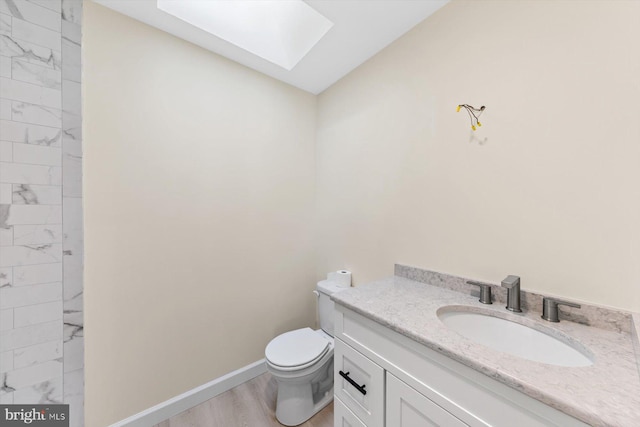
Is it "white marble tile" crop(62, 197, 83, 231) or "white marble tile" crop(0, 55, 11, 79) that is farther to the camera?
"white marble tile" crop(62, 197, 83, 231)

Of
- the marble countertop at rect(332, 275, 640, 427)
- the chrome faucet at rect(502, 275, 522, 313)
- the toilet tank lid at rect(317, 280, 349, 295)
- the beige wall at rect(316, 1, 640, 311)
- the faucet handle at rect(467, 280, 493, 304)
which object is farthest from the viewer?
the toilet tank lid at rect(317, 280, 349, 295)

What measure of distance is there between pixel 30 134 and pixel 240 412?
1932 millimetres

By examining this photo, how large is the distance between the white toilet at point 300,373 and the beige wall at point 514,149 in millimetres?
629

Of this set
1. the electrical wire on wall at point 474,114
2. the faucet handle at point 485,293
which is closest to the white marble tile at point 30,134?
the electrical wire on wall at point 474,114

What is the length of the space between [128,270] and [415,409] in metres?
1.57

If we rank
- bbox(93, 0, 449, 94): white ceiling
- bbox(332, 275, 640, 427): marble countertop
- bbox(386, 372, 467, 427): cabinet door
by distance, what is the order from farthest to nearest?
1. bbox(93, 0, 449, 94): white ceiling
2. bbox(386, 372, 467, 427): cabinet door
3. bbox(332, 275, 640, 427): marble countertop

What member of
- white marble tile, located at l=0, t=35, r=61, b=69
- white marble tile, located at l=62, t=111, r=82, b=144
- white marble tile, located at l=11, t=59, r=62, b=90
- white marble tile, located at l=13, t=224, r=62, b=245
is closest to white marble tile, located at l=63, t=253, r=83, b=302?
white marble tile, located at l=13, t=224, r=62, b=245

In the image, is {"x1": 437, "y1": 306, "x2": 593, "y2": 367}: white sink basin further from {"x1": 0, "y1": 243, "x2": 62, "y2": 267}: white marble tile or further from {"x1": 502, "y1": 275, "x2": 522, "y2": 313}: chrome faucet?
{"x1": 0, "y1": 243, "x2": 62, "y2": 267}: white marble tile

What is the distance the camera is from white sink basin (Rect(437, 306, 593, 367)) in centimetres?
74

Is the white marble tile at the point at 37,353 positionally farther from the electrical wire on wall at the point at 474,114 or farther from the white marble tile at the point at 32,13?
the electrical wire on wall at the point at 474,114

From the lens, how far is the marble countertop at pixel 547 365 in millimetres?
465

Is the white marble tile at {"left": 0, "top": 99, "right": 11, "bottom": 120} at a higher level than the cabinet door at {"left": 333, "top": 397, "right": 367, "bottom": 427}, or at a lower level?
higher

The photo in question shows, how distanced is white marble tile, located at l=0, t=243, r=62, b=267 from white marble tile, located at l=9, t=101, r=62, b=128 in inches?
24.0

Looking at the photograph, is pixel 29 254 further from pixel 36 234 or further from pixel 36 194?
pixel 36 194
